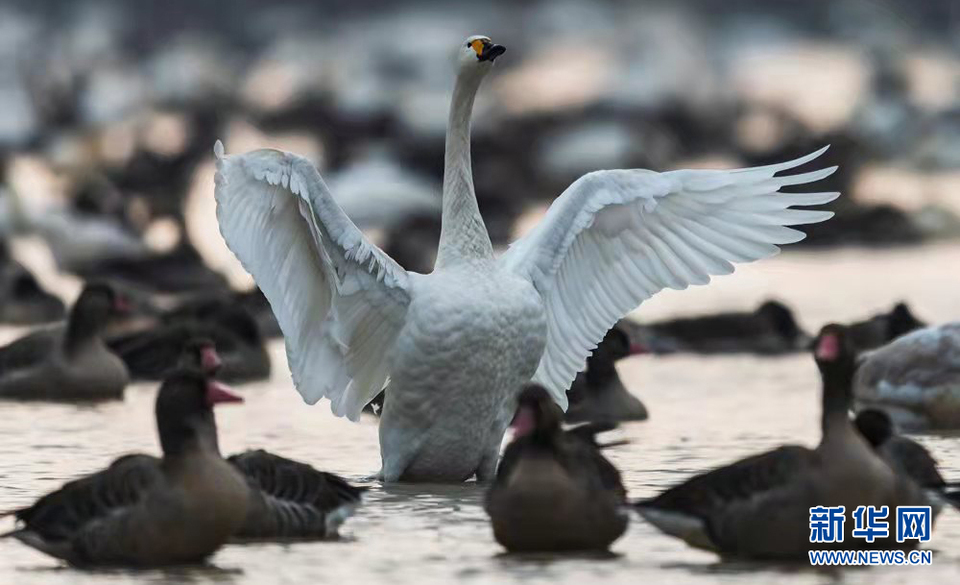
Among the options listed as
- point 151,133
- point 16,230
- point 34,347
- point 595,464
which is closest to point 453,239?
point 595,464

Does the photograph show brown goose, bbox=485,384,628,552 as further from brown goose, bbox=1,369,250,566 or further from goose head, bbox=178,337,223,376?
goose head, bbox=178,337,223,376

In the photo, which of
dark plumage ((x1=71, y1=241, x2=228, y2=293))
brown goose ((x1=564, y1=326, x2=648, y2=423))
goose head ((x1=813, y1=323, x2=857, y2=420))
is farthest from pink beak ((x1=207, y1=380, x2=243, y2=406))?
dark plumage ((x1=71, y1=241, x2=228, y2=293))

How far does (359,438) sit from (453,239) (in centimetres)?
223

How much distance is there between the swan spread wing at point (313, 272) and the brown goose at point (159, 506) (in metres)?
1.72

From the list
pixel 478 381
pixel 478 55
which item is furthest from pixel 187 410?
Answer: pixel 478 55

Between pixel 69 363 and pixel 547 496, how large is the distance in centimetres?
663

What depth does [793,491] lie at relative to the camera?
7.96 m

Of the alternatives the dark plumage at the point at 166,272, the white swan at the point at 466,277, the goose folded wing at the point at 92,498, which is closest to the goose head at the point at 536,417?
the goose folded wing at the point at 92,498

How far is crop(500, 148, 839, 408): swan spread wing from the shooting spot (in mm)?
10680

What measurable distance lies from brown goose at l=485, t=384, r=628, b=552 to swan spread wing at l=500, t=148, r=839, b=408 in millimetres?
2304

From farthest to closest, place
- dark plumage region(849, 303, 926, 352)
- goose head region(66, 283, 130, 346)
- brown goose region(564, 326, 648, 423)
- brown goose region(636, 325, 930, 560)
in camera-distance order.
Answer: dark plumage region(849, 303, 926, 352)
goose head region(66, 283, 130, 346)
brown goose region(564, 326, 648, 423)
brown goose region(636, 325, 930, 560)

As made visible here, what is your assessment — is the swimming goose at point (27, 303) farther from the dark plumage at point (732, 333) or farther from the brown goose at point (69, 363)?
the dark plumage at point (732, 333)

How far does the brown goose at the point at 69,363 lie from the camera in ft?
46.7

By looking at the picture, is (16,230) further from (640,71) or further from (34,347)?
(640,71)
